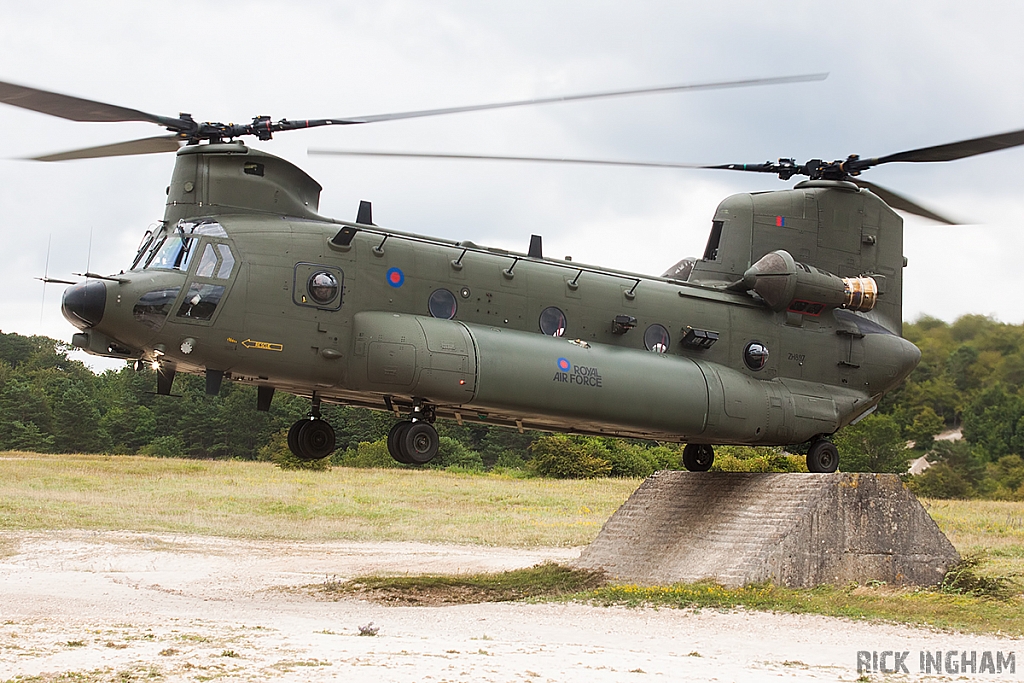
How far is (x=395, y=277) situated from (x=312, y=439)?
325 cm

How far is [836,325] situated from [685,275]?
9.65ft

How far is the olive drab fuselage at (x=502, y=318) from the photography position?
47.3 ft

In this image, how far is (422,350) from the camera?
588 inches

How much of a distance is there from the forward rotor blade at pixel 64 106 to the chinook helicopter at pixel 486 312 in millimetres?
32

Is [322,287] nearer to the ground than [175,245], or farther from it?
nearer to the ground

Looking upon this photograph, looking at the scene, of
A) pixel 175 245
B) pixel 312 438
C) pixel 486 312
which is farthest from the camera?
pixel 312 438

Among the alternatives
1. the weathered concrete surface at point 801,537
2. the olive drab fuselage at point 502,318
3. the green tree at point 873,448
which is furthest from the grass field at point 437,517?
the green tree at point 873,448

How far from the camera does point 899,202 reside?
2048cm

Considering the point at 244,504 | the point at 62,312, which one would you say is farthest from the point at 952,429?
the point at 62,312

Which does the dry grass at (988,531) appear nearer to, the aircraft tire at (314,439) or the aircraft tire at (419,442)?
the aircraft tire at (419,442)

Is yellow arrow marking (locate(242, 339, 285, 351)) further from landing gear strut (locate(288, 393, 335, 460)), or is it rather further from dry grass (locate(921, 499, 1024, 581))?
dry grass (locate(921, 499, 1024, 581))

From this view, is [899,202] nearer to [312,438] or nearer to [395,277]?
[395,277]

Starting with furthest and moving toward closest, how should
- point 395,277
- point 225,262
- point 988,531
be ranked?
point 988,531, point 395,277, point 225,262

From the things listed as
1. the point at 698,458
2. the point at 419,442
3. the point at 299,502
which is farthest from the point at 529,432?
the point at 419,442
